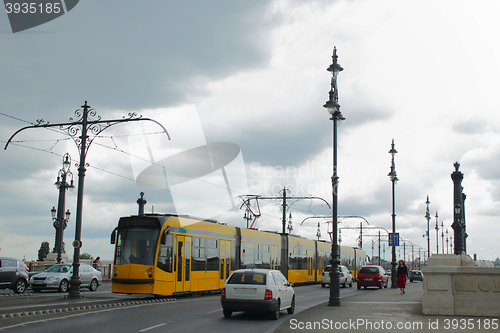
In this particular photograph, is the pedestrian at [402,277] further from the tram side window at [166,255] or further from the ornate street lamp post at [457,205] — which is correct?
the tram side window at [166,255]

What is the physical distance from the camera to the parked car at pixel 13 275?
79.5 ft

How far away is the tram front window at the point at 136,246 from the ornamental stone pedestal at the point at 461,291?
10.0 meters

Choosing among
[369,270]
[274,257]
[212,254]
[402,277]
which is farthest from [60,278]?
[369,270]

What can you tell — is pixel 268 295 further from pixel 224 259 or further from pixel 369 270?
pixel 369 270

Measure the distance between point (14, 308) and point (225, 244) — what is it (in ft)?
36.4

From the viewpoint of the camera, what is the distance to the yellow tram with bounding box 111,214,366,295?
19547mm

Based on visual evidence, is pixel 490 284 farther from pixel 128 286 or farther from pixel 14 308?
pixel 14 308

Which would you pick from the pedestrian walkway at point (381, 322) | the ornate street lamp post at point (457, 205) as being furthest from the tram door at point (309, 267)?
the pedestrian walkway at point (381, 322)

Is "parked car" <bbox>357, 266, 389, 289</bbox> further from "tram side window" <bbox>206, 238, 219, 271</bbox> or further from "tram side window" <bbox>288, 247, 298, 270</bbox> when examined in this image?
"tram side window" <bbox>206, 238, 219, 271</bbox>

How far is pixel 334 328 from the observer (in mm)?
11750

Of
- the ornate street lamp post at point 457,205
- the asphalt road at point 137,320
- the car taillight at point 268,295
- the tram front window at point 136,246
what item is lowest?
the asphalt road at point 137,320

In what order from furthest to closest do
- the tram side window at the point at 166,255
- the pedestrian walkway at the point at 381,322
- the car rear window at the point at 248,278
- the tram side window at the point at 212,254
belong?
the tram side window at the point at 212,254 → the tram side window at the point at 166,255 → the car rear window at the point at 248,278 → the pedestrian walkway at the point at 381,322

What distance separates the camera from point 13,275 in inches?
969

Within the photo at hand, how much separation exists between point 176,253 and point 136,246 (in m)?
1.67
